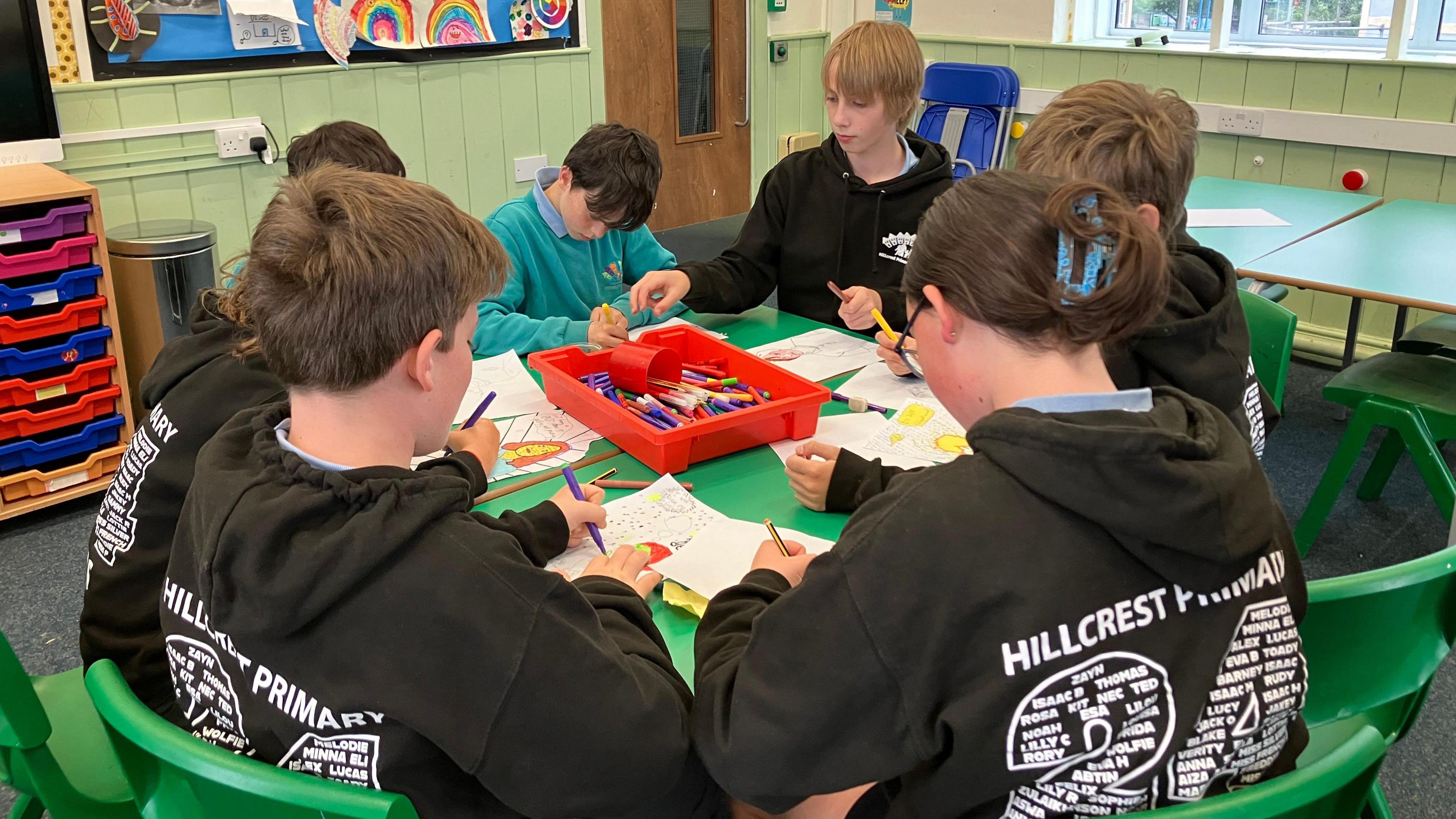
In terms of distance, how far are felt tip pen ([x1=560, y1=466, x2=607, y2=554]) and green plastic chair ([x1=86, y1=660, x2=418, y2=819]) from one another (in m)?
0.54

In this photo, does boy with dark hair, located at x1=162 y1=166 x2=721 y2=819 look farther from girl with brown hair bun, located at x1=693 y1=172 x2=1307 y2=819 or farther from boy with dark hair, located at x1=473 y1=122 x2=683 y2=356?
boy with dark hair, located at x1=473 y1=122 x2=683 y2=356

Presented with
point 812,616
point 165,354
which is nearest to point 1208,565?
point 812,616

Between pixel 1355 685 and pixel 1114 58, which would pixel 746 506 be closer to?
pixel 1355 685

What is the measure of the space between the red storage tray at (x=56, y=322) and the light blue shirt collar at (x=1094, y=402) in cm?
254

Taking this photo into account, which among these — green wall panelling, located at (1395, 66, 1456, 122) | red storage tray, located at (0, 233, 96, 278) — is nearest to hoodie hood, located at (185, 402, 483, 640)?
red storage tray, located at (0, 233, 96, 278)

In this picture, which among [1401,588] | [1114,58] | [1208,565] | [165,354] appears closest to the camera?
[1208,565]

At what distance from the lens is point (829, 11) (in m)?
5.33

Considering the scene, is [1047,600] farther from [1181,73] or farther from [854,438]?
[1181,73]

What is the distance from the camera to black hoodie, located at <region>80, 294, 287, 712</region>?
129cm

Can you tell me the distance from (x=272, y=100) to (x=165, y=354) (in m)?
2.50

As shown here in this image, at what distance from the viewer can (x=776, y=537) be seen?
1350mm

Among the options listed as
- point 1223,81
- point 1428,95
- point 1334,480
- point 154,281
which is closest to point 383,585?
point 1334,480

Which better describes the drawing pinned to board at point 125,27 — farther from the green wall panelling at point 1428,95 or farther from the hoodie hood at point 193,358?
the green wall panelling at point 1428,95

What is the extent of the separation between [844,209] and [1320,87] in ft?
7.50
